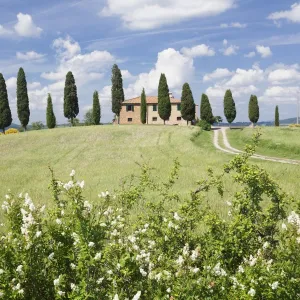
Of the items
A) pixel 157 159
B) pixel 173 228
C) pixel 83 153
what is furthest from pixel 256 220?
pixel 83 153

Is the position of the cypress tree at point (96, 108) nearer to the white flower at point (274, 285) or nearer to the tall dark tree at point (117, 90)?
the tall dark tree at point (117, 90)

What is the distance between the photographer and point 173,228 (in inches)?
312

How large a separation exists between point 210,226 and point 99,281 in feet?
9.68

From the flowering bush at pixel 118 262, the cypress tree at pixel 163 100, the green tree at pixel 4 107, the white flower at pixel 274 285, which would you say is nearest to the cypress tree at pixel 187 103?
the cypress tree at pixel 163 100

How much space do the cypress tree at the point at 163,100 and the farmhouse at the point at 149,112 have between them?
15.0 m

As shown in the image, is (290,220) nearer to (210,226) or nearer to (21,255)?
(210,226)

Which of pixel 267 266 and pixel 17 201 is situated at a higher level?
pixel 17 201

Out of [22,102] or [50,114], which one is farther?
[50,114]

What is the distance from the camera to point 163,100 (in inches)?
3007

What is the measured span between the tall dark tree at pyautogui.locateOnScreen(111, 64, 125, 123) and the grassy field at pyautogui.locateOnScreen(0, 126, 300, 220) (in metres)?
21.4

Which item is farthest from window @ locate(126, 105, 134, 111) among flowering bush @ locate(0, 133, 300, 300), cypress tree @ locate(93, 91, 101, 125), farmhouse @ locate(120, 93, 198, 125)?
flowering bush @ locate(0, 133, 300, 300)

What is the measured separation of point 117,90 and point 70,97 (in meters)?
12.5

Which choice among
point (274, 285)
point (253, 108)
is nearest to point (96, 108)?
point (253, 108)

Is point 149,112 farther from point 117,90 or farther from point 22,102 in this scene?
point 22,102
